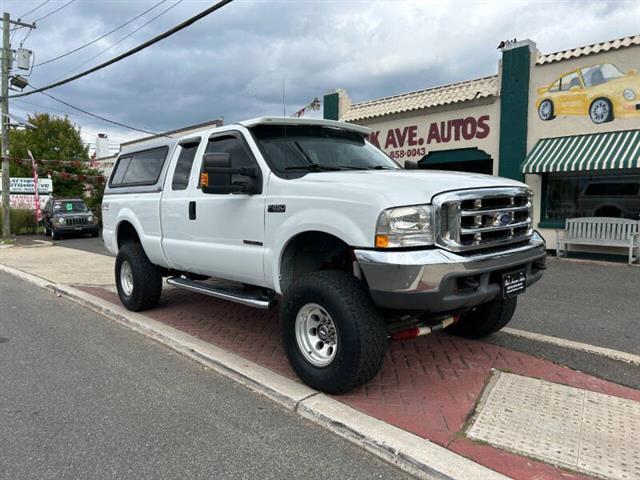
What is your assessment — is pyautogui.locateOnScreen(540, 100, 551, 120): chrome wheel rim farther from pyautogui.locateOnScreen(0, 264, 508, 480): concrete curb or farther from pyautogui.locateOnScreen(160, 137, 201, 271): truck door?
pyautogui.locateOnScreen(0, 264, 508, 480): concrete curb

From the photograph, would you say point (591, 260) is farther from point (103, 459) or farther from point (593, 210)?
point (103, 459)

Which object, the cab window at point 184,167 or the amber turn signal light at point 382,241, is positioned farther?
the cab window at point 184,167

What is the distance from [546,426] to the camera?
3.23 metres

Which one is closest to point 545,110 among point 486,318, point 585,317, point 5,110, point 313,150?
point 585,317

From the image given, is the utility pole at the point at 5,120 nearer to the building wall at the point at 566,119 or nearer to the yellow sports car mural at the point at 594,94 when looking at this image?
the building wall at the point at 566,119

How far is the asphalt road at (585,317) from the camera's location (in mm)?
4477

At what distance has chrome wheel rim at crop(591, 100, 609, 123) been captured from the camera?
11496mm

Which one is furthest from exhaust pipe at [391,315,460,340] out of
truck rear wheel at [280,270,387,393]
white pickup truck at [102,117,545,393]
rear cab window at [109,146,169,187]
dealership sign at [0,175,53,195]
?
dealership sign at [0,175,53,195]

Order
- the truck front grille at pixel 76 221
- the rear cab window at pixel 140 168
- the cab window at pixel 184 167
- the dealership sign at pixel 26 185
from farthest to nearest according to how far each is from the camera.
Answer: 1. the dealership sign at pixel 26 185
2. the truck front grille at pixel 76 221
3. the rear cab window at pixel 140 168
4. the cab window at pixel 184 167

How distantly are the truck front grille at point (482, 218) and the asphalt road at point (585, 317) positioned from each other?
52.4 inches

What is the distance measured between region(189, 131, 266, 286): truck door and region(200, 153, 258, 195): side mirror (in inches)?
4.3

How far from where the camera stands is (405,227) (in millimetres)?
3340

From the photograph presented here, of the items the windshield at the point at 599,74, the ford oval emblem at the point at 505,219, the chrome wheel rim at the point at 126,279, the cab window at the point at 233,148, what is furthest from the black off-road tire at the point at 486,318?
the windshield at the point at 599,74

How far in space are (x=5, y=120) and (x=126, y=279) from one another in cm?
1627
